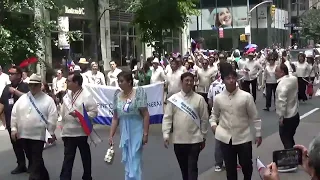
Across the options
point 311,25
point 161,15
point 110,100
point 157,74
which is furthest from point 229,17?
point 161,15

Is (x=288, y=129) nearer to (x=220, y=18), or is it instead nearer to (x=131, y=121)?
(x=131, y=121)

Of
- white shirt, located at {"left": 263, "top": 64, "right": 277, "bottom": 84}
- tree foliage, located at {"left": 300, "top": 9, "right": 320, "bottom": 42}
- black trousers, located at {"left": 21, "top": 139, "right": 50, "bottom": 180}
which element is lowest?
black trousers, located at {"left": 21, "top": 139, "right": 50, "bottom": 180}

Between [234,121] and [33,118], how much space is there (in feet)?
9.53

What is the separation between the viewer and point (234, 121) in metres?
6.71

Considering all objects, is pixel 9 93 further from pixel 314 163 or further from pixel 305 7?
pixel 305 7

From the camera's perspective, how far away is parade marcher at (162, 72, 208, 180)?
686 cm

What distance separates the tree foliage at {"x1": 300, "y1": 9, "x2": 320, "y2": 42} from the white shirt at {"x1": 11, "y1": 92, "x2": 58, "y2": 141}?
5482cm

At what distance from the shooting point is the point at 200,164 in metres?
9.38

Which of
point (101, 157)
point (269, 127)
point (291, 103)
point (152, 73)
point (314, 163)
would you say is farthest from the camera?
point (152, 73)

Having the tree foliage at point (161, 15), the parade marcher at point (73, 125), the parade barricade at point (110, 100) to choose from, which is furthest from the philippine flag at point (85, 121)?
the parade barricade at point (110, 100)

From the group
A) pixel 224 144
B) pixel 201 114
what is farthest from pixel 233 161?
pixel 201 114

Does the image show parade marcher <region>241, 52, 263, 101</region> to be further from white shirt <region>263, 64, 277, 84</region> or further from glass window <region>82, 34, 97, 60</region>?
glass window <region>82, 34, 97, 60</region>

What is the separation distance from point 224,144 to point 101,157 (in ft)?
13.4

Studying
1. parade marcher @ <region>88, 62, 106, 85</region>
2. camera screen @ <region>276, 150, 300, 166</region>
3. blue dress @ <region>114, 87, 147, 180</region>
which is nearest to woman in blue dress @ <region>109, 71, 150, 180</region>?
blue dress @ <region>114, 87, 147, 180</region>
